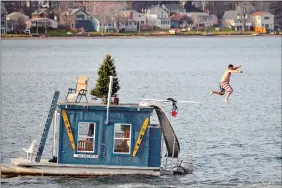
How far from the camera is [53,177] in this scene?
34625 mm

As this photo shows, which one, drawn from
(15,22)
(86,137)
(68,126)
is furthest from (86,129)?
(15,22)

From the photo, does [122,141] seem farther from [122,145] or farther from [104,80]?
[104,80]

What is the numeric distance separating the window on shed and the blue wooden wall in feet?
0.43

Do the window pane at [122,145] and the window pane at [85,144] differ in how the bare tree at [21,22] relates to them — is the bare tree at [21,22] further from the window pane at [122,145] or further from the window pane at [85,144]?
the window pane at [122,145]

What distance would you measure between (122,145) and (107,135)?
23.5 inches

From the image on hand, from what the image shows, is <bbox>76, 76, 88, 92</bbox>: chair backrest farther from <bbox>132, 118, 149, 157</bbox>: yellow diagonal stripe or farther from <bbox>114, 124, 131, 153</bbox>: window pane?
<bbox>132, 118, 149, 157</bbox>: yellow diagonal stripe

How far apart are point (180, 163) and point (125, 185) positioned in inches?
144

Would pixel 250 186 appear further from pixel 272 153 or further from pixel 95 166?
pixel 272 153

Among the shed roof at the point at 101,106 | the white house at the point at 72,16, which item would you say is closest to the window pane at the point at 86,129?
the shed roof at the point at 101,106

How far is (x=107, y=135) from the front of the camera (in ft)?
113

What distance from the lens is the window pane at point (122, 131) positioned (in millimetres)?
34469

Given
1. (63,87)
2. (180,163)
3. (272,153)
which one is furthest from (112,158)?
(63,87)

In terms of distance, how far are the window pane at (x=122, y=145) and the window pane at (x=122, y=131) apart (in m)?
0.15

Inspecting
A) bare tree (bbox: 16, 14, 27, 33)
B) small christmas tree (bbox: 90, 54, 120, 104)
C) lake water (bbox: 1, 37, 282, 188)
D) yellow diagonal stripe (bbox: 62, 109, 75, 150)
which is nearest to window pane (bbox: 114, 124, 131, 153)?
lake water (bbox: 1, 37, 282, 188)
